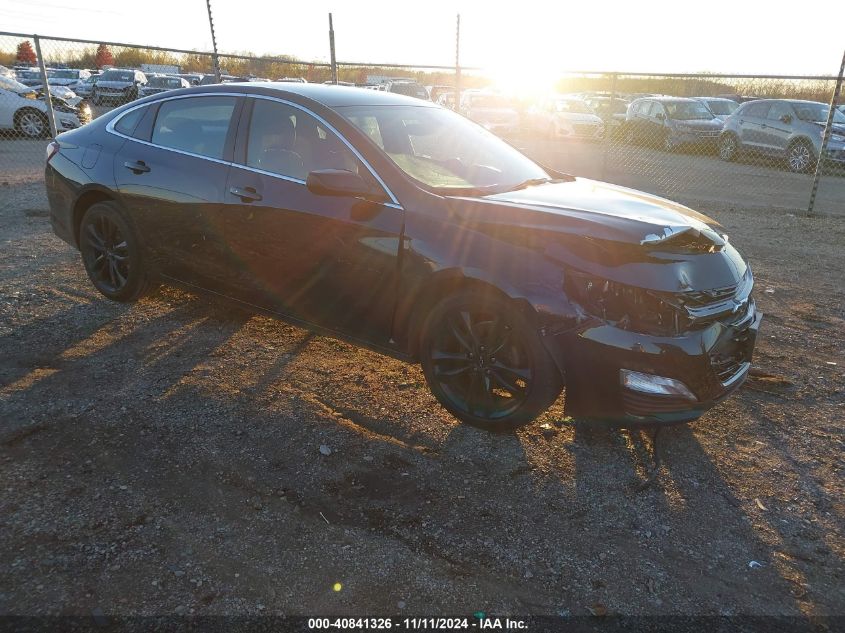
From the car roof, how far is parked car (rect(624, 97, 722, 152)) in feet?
49.3

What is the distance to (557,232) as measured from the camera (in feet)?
10.2

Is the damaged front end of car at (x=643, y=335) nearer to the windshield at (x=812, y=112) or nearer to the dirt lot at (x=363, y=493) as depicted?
the dirt lot at (x=363, y=493)

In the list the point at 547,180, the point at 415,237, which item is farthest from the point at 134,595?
the point at 547,180

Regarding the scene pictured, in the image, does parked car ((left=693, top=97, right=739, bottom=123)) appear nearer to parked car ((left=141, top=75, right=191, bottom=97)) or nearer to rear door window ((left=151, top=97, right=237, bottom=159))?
rear door window ((left=151, top=97, right=237, bottom=159))

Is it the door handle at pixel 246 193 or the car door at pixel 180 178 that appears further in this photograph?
the car door at pixel 180 178

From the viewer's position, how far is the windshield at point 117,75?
26.4 metres

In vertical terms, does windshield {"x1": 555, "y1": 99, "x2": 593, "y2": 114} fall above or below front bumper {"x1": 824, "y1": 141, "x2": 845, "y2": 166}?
above

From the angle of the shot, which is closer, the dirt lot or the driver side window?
the dirt lot

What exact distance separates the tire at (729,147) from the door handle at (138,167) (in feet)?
51.3

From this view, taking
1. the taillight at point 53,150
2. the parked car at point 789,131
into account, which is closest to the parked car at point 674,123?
the parked car at point 789,131

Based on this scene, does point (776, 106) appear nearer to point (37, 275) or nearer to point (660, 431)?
point (660, 431)

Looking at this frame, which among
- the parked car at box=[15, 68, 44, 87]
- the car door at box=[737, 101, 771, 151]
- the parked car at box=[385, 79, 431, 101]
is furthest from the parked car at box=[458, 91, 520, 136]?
the parked car at box=[15, 68, 44, 87]

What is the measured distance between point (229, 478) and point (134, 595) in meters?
0.76

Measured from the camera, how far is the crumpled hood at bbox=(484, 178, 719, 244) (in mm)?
3061
